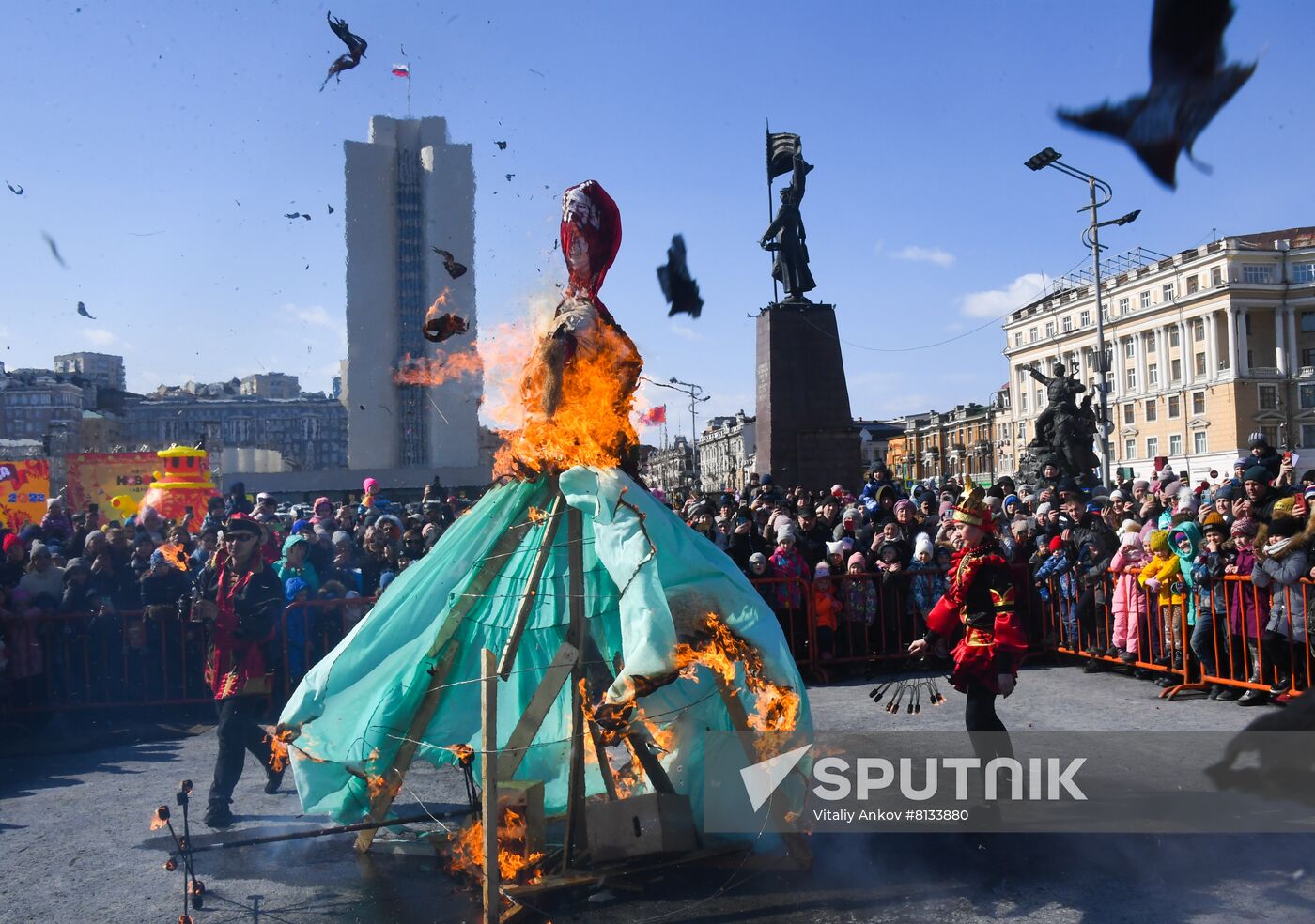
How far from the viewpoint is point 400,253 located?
71.9 meters

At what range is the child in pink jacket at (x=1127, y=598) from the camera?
909cm

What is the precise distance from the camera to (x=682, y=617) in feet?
13.4

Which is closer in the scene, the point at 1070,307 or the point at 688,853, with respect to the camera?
the point at 688,853

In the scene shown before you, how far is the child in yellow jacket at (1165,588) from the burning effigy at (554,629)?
A: 5580mm

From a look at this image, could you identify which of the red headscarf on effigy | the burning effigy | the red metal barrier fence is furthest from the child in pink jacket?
the red headscarf on effigy

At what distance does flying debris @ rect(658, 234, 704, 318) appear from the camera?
232 inches

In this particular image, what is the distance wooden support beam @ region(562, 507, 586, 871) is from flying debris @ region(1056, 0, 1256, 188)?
2563mm

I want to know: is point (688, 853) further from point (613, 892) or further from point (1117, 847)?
point (1117, 847)

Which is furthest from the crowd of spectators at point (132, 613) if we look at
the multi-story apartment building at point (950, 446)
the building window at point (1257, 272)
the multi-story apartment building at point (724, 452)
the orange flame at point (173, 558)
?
the multi-story apartment building at point (950, 446)

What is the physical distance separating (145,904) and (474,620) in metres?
1.83

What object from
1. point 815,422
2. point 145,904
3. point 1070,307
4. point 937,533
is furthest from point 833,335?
point 1070,307

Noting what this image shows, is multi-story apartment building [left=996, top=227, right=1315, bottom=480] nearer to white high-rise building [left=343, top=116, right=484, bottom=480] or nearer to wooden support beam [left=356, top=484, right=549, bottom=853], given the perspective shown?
white high-rise building [left=343, top=116, right=484, bottom=480]

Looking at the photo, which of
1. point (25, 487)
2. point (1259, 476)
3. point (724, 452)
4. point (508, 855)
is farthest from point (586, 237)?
point (724, 452)

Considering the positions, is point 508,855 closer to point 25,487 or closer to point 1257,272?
point 25,487
